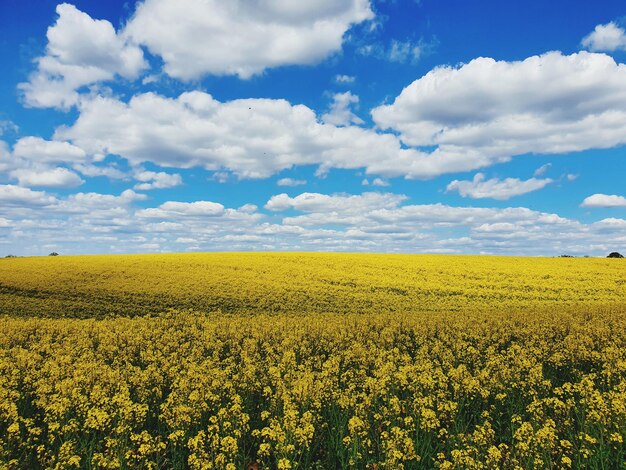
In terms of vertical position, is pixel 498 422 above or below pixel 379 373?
below

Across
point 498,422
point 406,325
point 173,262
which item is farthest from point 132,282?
point 498,422

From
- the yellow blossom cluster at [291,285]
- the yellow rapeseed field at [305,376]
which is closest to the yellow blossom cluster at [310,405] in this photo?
the yellow rapeseed field at [305,376]

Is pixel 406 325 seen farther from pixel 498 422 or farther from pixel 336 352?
pixel 498 422

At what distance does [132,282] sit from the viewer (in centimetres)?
3294

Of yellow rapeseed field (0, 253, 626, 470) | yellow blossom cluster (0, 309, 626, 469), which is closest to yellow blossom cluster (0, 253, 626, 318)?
yellow rapeseed field (0, 253, 626, 470)

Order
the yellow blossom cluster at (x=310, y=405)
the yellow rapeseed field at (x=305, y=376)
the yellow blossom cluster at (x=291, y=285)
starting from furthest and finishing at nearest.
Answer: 1. the yellow blossom cluster at (x=291, y=285)
2. the yellow rapeseed field at (x=305, y=376)
3. the yellow blossom cluster at (x=310, y=405)

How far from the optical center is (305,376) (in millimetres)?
9164

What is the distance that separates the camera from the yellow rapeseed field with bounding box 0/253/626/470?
7094 millimetres

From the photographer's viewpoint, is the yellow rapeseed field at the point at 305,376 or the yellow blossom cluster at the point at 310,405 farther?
the yellow rapeseed field at the point at 305,376

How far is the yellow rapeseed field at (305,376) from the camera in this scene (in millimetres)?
7094

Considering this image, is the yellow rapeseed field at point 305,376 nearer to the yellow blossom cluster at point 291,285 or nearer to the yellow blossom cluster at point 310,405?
the yellow blossom cluster at point 310,405

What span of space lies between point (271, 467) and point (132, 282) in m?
28.3

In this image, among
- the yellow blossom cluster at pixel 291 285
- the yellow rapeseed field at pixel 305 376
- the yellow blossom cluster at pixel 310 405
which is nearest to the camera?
the yellow blossom cluster at pixel 310 405

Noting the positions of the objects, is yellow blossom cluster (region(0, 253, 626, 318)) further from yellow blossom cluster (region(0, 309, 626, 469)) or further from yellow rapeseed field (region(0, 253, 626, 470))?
yellow blossom cluster (region(0, 309, 626, 469))
